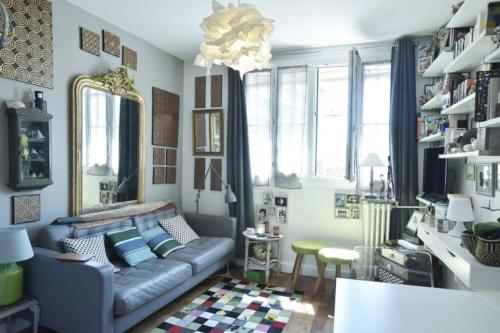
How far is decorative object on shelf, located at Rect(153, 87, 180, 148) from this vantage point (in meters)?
3.79

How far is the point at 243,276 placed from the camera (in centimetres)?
362

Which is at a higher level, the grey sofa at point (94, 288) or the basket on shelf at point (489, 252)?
the basket on shelf at point (489, 252)

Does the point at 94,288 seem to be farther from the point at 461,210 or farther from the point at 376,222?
the point at 376,222

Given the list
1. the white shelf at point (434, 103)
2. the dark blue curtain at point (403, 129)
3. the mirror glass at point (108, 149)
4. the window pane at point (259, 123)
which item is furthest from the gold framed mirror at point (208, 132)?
the white shelf at point (434, 103)

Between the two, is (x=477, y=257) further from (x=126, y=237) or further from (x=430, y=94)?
(x=126, y=237)

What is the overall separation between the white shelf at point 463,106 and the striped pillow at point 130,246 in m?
2.81

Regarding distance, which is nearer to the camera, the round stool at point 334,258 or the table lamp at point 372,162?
the round stool at point 334,258

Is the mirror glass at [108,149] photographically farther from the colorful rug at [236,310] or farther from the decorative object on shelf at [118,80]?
the colorful rug at [236,310]

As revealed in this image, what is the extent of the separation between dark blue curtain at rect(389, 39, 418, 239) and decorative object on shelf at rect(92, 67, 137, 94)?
9.03 feet

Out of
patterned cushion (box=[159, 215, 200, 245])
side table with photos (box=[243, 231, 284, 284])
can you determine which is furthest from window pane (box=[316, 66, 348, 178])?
patterned cushion (box=[159, 215, 200, 245])

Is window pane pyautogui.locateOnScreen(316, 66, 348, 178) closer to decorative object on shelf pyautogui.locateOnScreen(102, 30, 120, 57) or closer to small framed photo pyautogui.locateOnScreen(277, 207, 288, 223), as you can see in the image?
small framed photo pyautogui.locateOnScreen(277, 207, 288, 223)

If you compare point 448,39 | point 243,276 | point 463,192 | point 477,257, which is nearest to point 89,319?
point 243,276

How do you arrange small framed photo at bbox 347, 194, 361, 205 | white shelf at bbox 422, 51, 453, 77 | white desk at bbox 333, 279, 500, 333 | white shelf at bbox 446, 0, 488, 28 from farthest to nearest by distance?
small framed photo at bbox 347, 194, 361, 205, white shelf at bbox 422, 51, 453, 77, white shelf at bbox 446, 0, 488, 28, white desk at bbox 333, 279, 500, 333

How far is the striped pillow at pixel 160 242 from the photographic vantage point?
3066 millimetres
